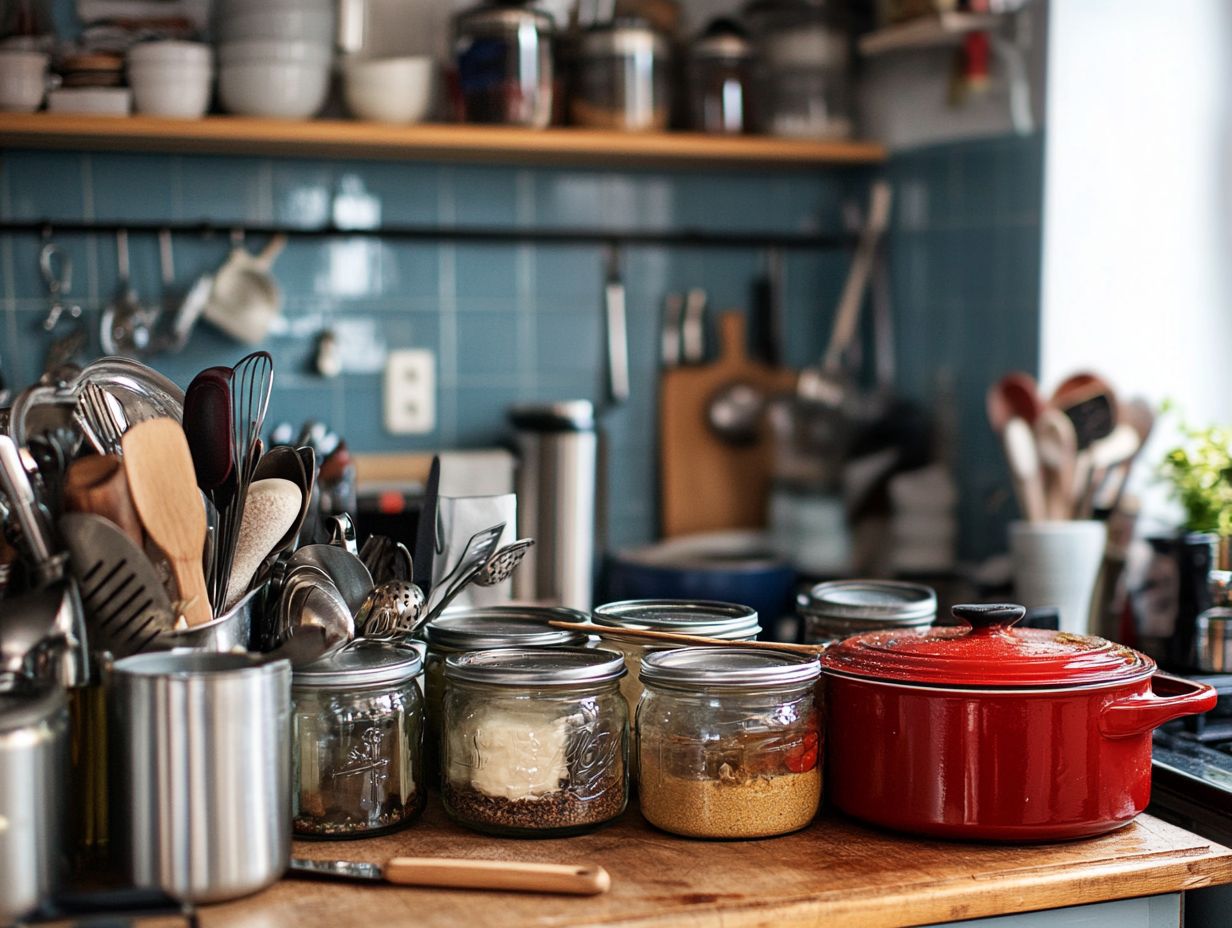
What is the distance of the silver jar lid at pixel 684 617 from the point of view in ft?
3.68

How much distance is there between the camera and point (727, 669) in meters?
0.99

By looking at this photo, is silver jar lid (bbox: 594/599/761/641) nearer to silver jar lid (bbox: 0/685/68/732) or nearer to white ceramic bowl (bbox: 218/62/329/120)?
silver jar lid (bbox: 0/685/68/732)

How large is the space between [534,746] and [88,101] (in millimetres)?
1586

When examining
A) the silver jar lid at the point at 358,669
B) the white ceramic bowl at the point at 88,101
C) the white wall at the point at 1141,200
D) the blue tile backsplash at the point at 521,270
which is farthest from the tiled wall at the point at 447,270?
the silver jar lid at the point at 358,669

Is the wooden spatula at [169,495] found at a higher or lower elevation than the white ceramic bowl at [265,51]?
lower

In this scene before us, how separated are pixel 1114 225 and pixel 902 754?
4.65 feet

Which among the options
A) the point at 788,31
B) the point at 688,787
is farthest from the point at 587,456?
the point at 688,787

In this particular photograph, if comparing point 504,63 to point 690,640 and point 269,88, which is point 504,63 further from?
point 690,640

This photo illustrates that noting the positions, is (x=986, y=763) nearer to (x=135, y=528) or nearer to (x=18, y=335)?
(x=135, y=528)

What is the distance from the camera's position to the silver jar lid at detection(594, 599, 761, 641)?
1.12m

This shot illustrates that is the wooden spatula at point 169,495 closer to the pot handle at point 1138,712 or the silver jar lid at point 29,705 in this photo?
the silver jar lid at point 29,705

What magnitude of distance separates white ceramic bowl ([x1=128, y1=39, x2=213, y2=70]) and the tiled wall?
9.5 inches

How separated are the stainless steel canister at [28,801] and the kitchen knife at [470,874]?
16 cm

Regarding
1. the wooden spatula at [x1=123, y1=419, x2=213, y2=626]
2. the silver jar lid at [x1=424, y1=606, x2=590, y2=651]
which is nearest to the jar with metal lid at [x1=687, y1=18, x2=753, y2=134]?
the silver jar lid at [x1=424, y1=606, x2=590, y2=651]
